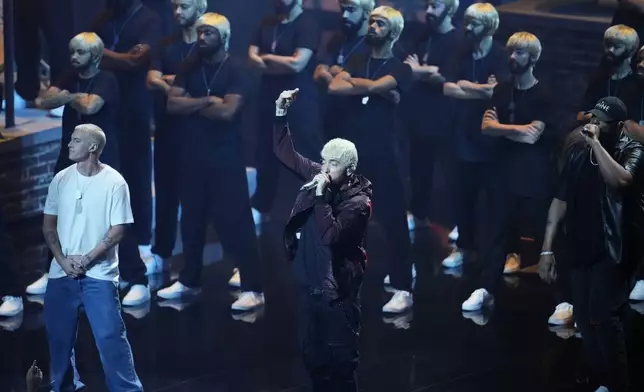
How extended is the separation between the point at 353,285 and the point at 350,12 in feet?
8.86

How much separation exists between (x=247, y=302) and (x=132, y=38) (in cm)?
184

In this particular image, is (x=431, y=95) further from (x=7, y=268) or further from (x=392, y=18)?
(x=7, y=268)

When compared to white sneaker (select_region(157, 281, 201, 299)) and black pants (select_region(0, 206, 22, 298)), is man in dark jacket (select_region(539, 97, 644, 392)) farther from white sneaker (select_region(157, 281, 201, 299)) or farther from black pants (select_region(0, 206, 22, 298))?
black pants (select_region(0, 206, 22, 298))

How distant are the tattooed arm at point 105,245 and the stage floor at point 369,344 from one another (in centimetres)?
91

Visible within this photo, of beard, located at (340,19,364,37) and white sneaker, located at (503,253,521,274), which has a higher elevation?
beard, located at (340,19,364,37)

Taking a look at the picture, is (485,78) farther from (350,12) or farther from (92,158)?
(92,158)

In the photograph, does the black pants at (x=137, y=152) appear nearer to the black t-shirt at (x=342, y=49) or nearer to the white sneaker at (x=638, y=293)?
the black t-shirt at (x=342, y=49)

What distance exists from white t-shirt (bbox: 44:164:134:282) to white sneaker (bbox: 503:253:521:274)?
3.29 m

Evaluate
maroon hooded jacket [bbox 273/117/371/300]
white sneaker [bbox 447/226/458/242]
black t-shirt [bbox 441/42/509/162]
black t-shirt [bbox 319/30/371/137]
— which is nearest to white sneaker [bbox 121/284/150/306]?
black t-shirt [bbox 319/30/371/137]

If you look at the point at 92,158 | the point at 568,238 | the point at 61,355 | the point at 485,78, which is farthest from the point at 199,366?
the point at 485,78

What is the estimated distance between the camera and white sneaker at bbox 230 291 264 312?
26.3ft

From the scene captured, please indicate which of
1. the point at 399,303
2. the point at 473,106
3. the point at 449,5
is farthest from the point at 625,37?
the point at 399,303

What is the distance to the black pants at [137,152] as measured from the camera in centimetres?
863

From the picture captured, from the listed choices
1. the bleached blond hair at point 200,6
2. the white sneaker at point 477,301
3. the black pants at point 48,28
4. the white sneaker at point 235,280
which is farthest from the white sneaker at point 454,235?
the black pants at point 48,28
